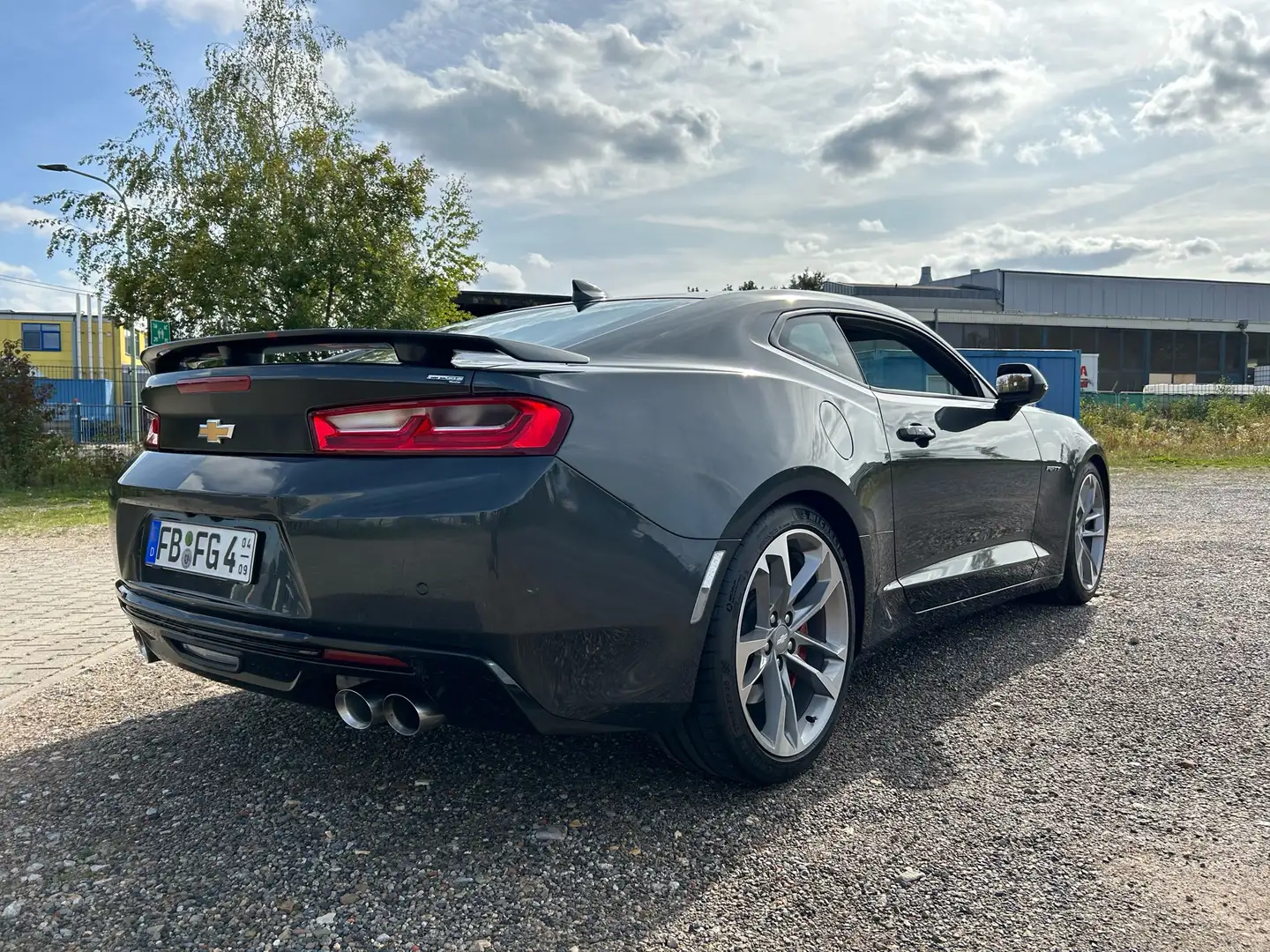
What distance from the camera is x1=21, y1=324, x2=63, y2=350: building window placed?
2084 inches

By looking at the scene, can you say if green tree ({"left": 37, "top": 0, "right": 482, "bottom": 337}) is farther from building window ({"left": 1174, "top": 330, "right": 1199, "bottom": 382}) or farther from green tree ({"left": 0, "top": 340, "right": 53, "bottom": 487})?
building window ({"left": 1174, "top": 330, "right": 1199, "bottom": 382})

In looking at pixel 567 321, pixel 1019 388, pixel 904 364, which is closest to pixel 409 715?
pixel 567 321

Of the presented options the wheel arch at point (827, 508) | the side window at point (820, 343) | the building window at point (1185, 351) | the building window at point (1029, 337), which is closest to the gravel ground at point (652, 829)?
the wheel arch at point (827, 508)

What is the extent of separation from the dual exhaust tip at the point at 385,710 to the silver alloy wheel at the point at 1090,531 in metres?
3.69

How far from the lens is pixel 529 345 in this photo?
99.0 inches

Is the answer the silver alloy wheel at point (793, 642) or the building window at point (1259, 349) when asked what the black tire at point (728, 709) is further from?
the building window at point (1259, 349)

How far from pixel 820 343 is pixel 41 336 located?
59.1m

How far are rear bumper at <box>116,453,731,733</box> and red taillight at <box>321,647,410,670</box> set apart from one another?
0.05 ft

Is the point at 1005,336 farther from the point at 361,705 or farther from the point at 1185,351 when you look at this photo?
the point at 361,705

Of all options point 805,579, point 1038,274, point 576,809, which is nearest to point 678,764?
point 576,809

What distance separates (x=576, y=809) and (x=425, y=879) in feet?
Result: 1.70

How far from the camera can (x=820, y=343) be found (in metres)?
3.44

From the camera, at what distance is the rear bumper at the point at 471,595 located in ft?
7.57

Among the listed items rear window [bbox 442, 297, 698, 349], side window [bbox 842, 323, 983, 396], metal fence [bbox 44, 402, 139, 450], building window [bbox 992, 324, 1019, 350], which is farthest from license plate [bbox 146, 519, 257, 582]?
building window [bbox 992, 324, 1019, 350]
